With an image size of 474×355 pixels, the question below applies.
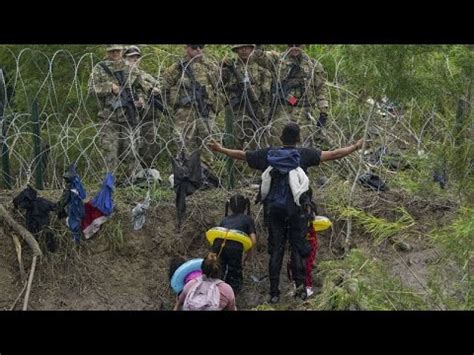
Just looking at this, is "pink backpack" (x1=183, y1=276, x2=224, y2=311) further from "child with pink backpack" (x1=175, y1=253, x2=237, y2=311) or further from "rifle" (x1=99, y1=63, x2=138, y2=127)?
"rifle" (x1=99, y1=63, x2=138, y2=127)

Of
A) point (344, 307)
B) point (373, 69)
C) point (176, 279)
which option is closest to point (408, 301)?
point (344, 307)

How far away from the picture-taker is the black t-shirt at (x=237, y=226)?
855 centimetres

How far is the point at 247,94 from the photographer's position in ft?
32.3

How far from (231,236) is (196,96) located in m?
1.79

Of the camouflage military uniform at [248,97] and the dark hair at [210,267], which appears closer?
the dark hair at [210,267]

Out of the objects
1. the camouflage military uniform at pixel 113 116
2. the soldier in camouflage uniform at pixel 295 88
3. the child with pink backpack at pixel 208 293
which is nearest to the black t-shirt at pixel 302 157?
the child with pink backpack at pixel 208 293

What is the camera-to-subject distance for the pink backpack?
743 centimetres

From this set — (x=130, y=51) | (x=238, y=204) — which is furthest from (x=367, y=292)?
(x=130, y=51)

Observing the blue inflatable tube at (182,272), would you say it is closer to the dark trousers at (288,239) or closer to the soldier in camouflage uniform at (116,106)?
the dark trousers at (288,239)

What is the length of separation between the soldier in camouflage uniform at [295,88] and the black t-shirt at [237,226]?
4.81 ft

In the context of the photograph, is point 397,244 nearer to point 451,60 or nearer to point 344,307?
point 451,60

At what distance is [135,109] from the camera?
31.7ft

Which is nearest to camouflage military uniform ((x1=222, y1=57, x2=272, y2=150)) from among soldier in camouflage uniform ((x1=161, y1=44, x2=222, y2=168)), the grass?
soldier in camouflage uniform ((x1=161, y1=44, x2=222, y2=168))

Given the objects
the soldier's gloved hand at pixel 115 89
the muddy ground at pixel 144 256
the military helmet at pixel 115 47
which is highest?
the military helmet at pixel 115 47
